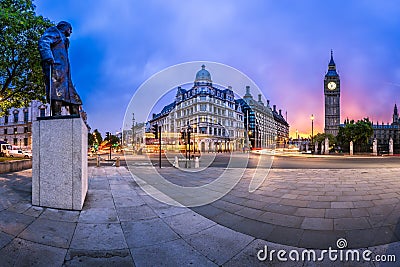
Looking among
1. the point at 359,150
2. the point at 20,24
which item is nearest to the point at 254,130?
the point at 359,150

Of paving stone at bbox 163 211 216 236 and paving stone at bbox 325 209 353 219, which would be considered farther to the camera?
paving stone at bbox 325 209 353 219

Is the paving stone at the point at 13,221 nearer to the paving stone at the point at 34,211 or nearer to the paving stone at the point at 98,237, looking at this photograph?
the paving stone at the point at 34,211

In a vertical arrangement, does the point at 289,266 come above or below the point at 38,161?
below

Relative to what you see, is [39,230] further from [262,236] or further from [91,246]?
[262,236]

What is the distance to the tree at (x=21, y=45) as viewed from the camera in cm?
1078

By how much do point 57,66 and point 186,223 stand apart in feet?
17.2

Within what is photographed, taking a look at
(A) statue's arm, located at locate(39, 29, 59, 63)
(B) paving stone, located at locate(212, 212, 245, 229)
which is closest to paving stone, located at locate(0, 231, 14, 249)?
(B) paving stone, located at locate(212, 212, 245, 229)

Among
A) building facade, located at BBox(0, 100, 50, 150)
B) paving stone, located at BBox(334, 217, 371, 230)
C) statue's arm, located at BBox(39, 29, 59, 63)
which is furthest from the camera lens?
building facade, located at BBox(0, 100, 50, 150)

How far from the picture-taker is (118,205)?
17.3 feet

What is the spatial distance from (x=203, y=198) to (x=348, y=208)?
3.79 meters

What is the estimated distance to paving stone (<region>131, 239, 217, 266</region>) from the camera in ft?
9.40

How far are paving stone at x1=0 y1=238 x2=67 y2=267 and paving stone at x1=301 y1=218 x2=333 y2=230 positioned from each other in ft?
13.7

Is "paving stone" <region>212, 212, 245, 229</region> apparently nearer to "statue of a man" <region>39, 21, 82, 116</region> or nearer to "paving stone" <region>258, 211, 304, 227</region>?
"paving stone" <region>258, 211, 304, 227</region>

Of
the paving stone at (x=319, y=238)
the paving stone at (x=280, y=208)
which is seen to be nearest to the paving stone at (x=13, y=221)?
the paving stone at (x=319, y=238)
